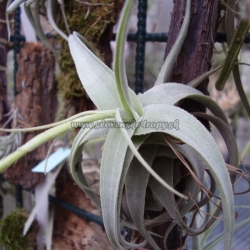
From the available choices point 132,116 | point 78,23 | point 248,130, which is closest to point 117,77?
point 132,116

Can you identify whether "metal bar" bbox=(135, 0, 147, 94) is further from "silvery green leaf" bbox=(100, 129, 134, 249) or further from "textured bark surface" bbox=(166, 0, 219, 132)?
"silvery green leaf" bbox=(100, 129, 134, 249)

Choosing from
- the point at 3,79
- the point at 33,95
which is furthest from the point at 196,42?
the point at 3,79

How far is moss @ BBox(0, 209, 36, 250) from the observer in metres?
0.65

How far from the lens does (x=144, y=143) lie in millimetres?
337

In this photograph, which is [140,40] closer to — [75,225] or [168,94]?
[168,94]

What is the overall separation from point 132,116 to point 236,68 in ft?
0.56

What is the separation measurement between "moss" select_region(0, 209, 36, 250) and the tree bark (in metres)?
0.52

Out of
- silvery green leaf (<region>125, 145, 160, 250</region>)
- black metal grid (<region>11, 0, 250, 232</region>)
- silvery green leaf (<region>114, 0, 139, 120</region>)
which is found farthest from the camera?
black metal grid (<region>11, 0, 250, 232</region>)

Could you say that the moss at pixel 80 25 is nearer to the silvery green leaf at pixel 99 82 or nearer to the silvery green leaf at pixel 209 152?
the silvery green leaf at pixel 99 82

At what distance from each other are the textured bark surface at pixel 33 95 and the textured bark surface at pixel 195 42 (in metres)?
0.38

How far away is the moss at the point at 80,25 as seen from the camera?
57 centimetres

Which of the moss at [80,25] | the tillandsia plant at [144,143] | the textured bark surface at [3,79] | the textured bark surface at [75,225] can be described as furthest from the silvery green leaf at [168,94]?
the textured bark surface at [3,79]

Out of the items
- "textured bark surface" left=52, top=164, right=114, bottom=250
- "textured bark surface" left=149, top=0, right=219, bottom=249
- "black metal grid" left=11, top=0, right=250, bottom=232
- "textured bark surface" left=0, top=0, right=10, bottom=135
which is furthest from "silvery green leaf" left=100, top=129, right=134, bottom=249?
"textured bark surface" left=0, top=0, right=10, bottom=135

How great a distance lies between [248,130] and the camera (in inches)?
76.4
